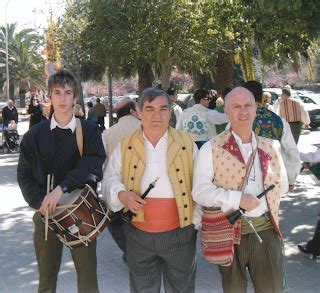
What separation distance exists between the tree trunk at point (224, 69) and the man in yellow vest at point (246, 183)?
12187 millimetres

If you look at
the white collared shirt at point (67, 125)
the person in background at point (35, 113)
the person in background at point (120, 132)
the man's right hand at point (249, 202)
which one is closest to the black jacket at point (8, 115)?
the person in background at point (35, 113)

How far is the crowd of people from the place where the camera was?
10.2ft

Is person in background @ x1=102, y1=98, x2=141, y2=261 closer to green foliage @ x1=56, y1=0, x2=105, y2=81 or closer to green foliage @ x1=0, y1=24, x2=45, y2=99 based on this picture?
green foliage @ x1=56, y1=0, x2=105, y2=81

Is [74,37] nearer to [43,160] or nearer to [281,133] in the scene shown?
[281,133]

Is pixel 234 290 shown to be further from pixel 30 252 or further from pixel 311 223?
pixel 311 223

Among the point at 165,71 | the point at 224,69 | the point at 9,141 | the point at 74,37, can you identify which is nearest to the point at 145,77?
the point at 74,37

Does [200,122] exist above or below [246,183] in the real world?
below

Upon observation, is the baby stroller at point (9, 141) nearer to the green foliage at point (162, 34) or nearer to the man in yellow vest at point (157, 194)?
the green foliage at point (162, 34)

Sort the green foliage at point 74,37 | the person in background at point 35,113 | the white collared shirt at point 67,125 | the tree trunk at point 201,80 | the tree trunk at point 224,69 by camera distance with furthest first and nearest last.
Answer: the tree trunk at point 201,80 < the green foliage at point 74,37 < the tree trunk at point 224,69 < the person in background at point 35,113 < the white collared shirt at point 67,125

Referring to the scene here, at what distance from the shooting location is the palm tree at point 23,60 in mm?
45969

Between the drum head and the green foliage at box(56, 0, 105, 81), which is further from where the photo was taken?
Result: the green foliage at box(56, 0, 105, 81)

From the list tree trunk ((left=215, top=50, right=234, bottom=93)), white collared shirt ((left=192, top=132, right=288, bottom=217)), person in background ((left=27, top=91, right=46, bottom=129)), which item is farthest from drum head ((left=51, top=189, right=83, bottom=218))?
tree trunk ((left=215, top=50, right=234, bottom=93))

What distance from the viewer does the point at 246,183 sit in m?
3.10

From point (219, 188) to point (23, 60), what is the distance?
4528 centimetres
